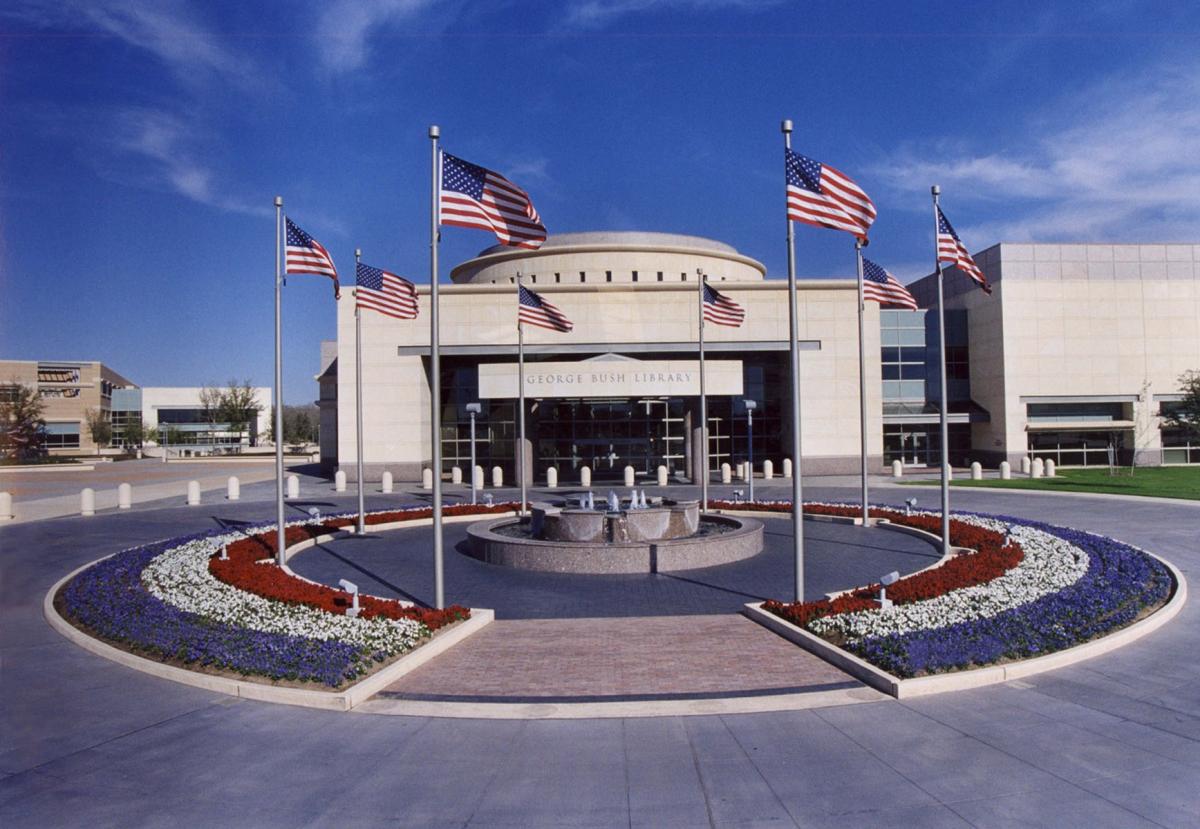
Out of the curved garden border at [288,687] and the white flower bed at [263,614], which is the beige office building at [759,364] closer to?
the white flower bed at [263,614]

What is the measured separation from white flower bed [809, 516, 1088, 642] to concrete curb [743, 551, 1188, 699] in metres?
0.39

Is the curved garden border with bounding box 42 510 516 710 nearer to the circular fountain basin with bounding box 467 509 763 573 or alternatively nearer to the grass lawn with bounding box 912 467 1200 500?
the circular fountain basin with bounding box 467 509 763 573

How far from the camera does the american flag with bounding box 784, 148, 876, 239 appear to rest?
12.1m

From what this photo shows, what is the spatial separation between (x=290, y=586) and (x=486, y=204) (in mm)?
7254

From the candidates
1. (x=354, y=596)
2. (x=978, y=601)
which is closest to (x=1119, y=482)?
(x=978, y=601)

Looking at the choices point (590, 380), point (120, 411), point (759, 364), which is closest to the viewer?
point (590, 380)

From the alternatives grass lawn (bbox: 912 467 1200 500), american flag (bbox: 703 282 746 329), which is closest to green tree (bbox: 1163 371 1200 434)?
grass lawn (bbox: 912 467 1200 500)

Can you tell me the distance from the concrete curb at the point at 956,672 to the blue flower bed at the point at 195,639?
232 inches

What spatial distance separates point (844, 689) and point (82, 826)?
24.3 feet

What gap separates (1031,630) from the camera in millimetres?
10422

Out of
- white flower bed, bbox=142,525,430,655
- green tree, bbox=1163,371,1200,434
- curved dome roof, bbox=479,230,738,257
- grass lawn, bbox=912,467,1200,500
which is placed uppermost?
curved dome roof, bbox=479,230,738,257

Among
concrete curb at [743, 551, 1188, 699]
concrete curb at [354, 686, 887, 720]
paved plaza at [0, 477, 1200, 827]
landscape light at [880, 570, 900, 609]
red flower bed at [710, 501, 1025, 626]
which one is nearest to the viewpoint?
paved plaza at [0, 477, 1200, 827]

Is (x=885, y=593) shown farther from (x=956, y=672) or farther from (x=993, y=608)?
(x=956, y=672)

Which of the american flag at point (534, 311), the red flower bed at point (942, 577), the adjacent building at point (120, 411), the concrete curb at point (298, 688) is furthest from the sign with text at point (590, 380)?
the adjacent building at point (120, 411)
